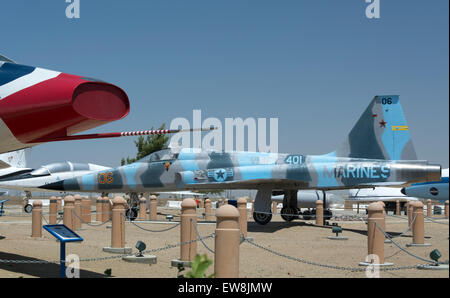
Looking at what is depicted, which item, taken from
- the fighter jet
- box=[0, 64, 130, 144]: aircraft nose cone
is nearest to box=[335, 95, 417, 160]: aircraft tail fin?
box=[0, 64, 130, 144]: aircraft nose cone

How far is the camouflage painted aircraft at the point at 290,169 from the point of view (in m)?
14.2

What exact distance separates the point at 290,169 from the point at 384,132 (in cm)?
315

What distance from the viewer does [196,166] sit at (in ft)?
56.3

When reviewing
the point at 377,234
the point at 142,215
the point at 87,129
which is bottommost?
the point at 142,215

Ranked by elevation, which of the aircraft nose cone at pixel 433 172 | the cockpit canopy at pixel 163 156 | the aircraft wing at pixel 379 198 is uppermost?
the cockpit canopy at pixel 163 156

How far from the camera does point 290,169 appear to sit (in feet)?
51.6

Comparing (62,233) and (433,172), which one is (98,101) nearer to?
(62,233)

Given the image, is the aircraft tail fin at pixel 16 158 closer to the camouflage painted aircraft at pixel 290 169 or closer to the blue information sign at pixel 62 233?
the camouflage painted aircraft at pixel 290 169

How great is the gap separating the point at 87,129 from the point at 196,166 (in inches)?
448

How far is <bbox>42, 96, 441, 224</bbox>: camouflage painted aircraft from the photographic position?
14195mm

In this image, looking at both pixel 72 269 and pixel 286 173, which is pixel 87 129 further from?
pixel 286 173

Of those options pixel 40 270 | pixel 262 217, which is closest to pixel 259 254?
pixel 40 270

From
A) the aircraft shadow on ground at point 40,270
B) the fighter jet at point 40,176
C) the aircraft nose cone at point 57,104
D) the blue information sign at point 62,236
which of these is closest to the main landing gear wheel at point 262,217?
the aircraft shadow on ground at point 40,270
